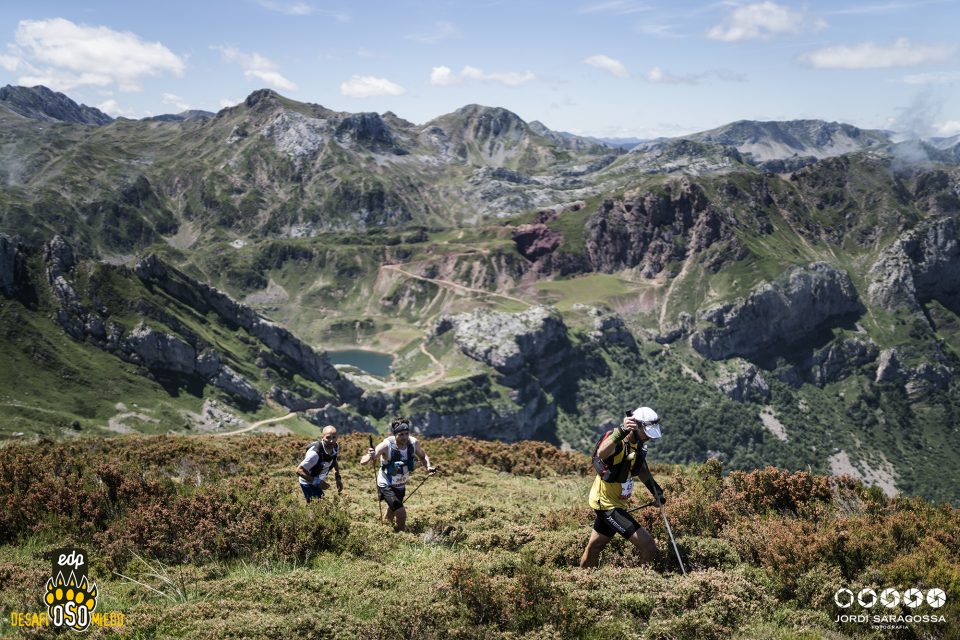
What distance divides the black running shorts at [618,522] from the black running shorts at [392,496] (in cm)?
644

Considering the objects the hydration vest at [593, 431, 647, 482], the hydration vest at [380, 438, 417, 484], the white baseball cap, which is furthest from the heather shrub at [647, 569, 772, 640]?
the hydration vest at [380, 438, 417, 484]

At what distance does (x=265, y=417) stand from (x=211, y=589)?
19878 centimetres

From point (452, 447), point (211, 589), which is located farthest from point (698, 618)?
point (452, 447)

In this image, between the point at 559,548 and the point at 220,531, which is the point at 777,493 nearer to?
the point at 559,548

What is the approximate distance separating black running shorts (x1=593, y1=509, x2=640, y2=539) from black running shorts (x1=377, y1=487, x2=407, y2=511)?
6.44 metres

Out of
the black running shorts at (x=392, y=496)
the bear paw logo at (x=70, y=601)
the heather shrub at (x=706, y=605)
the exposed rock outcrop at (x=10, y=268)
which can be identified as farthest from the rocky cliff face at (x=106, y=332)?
the heather shrub at (x=706, y=605)

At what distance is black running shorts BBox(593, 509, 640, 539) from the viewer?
12.9 m

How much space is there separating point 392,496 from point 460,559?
3.88m

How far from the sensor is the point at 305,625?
1059 cm

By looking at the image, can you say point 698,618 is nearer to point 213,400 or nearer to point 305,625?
point 305,625

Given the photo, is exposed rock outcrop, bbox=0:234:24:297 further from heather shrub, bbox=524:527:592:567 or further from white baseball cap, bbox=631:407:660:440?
white baseball cap, bbox=631:407:660:440

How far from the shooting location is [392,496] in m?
16.9

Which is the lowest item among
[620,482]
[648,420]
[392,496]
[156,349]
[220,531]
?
[156,349]

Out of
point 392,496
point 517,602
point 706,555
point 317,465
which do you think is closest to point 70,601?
point 317,465
